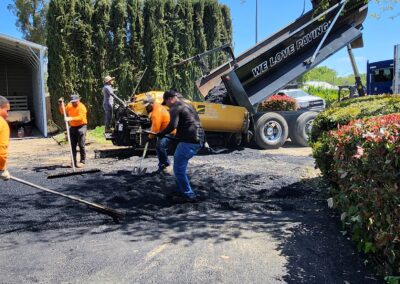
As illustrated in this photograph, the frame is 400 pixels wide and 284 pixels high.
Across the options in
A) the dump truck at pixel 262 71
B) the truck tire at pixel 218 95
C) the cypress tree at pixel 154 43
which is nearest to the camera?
the dump truck at pixel 262 71

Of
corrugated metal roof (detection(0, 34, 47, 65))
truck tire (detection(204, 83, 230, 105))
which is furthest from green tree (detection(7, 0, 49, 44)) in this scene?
truck tire (detection(204, 83, 230, 105))

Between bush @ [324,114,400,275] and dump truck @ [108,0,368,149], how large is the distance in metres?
6.30

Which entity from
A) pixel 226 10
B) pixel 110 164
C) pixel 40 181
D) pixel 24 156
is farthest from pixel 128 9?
pixel 40 181

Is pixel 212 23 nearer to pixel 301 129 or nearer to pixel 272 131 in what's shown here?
pixel 301 129

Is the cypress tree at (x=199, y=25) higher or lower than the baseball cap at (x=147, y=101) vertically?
higher

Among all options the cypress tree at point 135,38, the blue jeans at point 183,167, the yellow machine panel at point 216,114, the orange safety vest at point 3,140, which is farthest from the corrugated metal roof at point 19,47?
the orange safety vest at point 3,140

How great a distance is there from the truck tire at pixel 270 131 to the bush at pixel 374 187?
7.02 m

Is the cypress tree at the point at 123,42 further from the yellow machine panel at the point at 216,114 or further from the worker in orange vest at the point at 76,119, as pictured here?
the worker in orange vest at the point at 76,119

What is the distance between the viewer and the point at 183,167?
6.52m

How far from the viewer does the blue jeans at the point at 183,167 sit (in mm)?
6477

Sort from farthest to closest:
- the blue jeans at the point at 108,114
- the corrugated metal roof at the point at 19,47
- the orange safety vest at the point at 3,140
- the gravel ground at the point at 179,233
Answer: the corrugated metal roof at the point at 19,47
the blue jeans at the point at 108,114
the orange safety vest at the point at 3,140
the gravel ground at the point at 179,233

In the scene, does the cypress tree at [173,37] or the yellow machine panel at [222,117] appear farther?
the cypress tree at [173,37]

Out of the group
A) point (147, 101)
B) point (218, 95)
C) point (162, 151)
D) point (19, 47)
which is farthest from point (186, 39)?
point (162, 151)

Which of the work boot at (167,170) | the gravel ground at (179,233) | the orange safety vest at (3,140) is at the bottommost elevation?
the gravel ground at (179,233)
